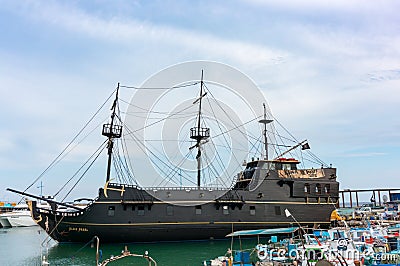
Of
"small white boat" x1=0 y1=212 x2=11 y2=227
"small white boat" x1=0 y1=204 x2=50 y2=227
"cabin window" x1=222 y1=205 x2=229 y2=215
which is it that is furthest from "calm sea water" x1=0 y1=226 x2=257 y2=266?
"small white boat" x1=0 y1=204 x2=50 y2=227

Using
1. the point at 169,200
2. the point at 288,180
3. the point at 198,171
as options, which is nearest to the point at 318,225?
the point at 288,180

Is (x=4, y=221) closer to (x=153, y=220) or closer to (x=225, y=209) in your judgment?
(x=153, y=220)

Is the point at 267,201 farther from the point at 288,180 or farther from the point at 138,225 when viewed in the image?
the point at 138,225

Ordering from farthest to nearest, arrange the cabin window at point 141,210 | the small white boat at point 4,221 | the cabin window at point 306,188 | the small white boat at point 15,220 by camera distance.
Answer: the small white boat at point 15,220 → the small white boat at point 4,221 → the cabin window at point 306,188 → the cabin window at point 141,210

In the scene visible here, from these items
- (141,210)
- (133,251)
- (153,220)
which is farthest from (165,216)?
(133,251)

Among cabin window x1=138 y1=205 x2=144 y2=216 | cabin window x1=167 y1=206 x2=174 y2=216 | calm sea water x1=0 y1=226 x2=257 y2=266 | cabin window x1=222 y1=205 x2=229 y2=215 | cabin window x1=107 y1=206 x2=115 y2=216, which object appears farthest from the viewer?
cabin window x1=222 y1=205 x2=229 y2=215

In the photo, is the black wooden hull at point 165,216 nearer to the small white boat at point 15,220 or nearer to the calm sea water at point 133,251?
the calm sea water at point 133,251

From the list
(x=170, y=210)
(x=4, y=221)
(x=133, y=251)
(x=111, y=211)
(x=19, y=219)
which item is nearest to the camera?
(x=133, y=251)

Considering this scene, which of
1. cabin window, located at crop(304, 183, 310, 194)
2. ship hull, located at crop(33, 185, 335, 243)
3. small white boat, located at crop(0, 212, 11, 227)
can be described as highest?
cabin window, located at crop(304, 183, 310, 194)

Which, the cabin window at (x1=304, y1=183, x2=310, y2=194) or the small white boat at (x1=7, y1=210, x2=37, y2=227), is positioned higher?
the cabin window at (x1=304, y1=183, x2=310, y2=194)

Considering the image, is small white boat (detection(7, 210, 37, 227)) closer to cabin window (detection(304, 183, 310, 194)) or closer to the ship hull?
the ship hull

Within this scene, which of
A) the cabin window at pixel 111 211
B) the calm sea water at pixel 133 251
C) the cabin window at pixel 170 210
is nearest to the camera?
the calm sea water at pixel 133 251

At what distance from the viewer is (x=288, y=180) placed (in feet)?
116

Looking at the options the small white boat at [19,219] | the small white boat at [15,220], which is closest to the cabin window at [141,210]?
the small white boat at [15,220]
